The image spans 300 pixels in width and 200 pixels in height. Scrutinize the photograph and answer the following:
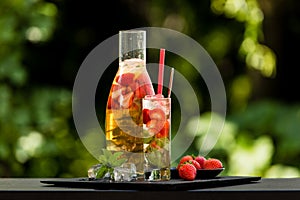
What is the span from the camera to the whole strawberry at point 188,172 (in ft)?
6.75

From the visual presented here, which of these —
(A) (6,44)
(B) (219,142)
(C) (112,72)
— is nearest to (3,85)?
(A) (6,44)

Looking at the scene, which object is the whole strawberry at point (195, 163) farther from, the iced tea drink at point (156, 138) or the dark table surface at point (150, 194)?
the dark table surface at point (150, 194)

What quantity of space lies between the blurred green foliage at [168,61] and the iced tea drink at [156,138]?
2.32m

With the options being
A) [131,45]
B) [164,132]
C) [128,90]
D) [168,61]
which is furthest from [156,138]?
[168,61]

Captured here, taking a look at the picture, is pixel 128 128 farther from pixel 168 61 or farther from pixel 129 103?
pixel 168 61

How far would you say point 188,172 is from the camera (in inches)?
81.1

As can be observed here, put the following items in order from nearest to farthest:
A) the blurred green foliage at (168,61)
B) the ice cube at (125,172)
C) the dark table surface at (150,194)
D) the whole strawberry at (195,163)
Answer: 1. the dark table surface at (150,194)
2. the ice cube at (125,172)
3. the whole strawberry at (195,163)
4. the blurred green foliage at (168,61)

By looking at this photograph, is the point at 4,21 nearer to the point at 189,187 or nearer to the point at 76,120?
the point at 76,120

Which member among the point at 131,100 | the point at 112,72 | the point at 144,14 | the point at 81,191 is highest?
the point at 144,14

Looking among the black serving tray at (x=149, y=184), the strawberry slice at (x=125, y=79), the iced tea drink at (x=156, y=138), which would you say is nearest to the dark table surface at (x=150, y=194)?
the black serving tray at (x=149, y=184)

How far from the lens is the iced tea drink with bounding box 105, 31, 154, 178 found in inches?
79.4

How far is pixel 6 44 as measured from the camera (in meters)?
4.46

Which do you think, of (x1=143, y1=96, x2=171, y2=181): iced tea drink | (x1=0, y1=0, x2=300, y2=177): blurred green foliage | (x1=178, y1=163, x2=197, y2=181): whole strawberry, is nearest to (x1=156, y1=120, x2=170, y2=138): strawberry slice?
(x1=143, y1=96, x2=171, y2=181): iced tea drink

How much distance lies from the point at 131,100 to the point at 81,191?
0.90 feet
